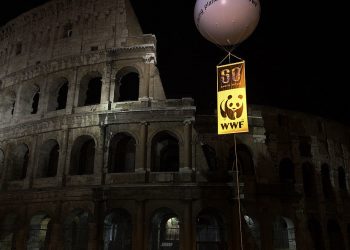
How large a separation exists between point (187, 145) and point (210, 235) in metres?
5.05

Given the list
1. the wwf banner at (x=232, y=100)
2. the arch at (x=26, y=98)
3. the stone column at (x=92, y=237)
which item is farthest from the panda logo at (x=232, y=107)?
the arch at (x=26, y=98)

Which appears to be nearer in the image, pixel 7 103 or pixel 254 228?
pixel 254 228

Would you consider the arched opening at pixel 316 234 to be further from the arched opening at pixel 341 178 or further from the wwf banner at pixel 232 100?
the wwf banner at pixel 232 100

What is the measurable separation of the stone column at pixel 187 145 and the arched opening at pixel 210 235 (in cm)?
285

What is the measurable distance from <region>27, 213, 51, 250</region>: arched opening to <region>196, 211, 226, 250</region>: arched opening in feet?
26.0

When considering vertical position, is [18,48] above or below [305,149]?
above

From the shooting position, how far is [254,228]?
→ 62.2 feet

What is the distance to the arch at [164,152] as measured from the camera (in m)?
18.8

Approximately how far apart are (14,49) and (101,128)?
10.4 meters

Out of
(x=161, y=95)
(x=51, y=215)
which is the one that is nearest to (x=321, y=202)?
(x=161, y=95)

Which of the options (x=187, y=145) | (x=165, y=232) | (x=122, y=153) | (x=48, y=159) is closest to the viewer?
(x=187, y=145)

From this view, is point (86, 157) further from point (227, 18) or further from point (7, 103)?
point (227, 18)

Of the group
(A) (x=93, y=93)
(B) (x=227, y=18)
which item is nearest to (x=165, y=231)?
(A) (x=93, y=93)

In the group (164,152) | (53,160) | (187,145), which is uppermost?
(164,152)
